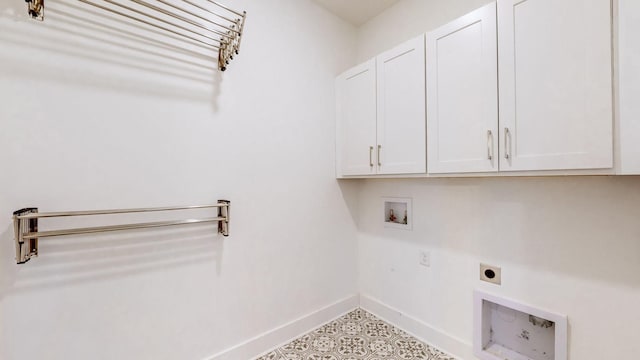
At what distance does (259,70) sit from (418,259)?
1638 millimetres

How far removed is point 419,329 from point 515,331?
21.9 inches

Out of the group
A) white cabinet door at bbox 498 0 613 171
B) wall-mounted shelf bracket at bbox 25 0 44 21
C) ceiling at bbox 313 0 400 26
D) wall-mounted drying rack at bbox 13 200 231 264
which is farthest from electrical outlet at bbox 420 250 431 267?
wall-mounted shelf bracket at bbox 25 0 44 21

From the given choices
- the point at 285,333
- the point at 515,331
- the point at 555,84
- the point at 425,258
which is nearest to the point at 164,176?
the point at 285,333

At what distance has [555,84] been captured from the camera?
1.06 metres

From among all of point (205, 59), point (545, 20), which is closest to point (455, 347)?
point (545, 20)

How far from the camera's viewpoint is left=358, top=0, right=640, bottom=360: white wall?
44.3 inches

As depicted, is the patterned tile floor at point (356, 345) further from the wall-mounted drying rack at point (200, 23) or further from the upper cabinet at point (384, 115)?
the wall-mounted drying rack at point (200, 23)

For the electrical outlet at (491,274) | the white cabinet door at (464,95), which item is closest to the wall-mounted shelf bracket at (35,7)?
the white cabinet door at (464,95)

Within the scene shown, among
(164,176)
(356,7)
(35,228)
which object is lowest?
(35,228)

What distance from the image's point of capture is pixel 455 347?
1.61 m

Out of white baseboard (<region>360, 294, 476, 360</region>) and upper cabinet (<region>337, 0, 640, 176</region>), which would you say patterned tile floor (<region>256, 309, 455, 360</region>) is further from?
upper cabinet (<region>337, 0, 640, 176</region>)

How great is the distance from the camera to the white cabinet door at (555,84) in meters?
0.96

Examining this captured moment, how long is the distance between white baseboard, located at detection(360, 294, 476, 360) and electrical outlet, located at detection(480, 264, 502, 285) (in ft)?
1.38

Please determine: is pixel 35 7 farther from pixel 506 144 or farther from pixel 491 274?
pixel 491 274
